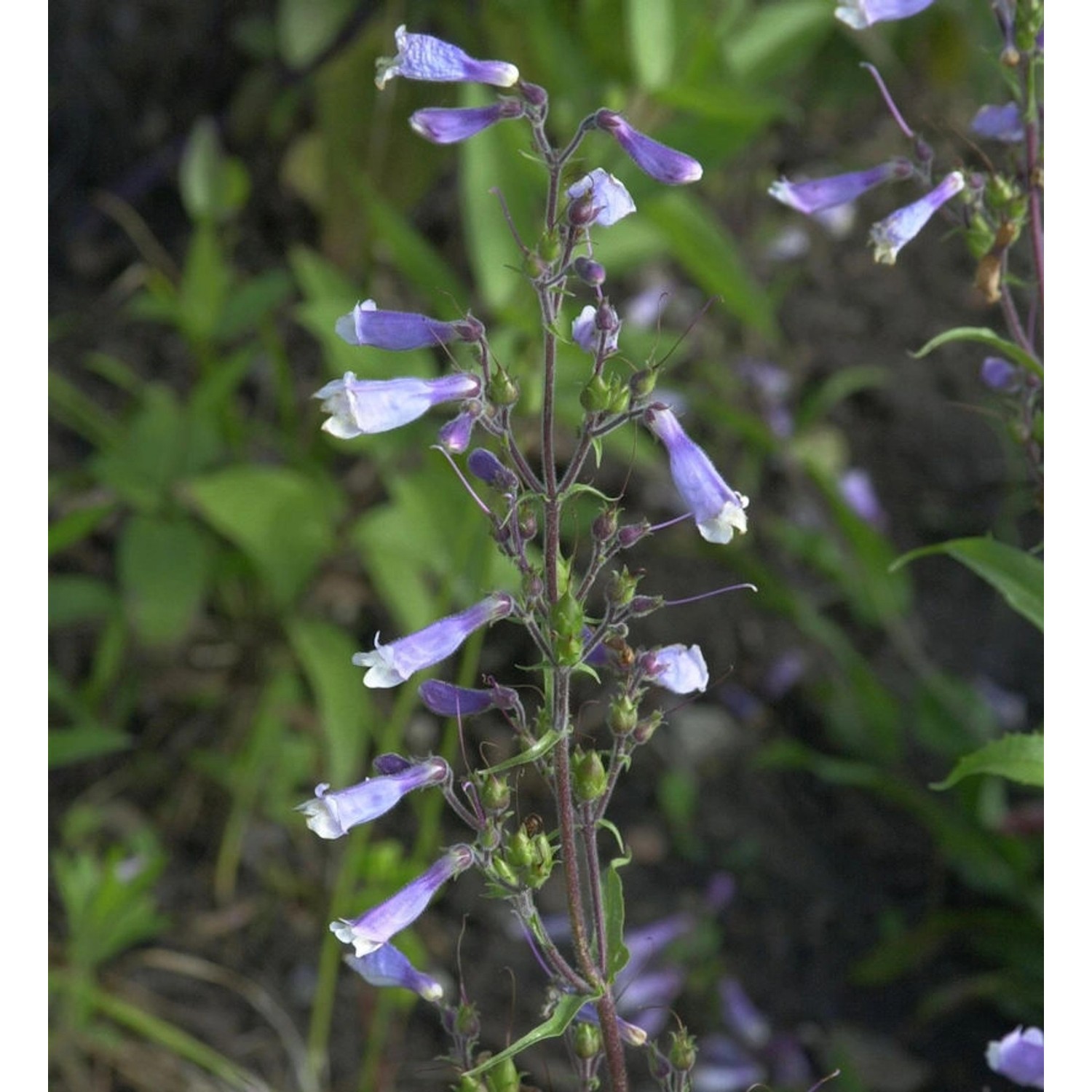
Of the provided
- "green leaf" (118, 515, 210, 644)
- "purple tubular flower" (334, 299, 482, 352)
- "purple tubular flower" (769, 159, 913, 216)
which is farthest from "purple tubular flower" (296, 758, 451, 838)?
"green leaf" (118, 515, 210, 644)

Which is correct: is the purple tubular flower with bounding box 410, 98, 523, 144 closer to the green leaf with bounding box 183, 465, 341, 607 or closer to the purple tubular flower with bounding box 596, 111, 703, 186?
the purple tubular flower with bounding box 596, 111, 703, 186

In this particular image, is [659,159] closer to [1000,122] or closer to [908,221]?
[908,221]

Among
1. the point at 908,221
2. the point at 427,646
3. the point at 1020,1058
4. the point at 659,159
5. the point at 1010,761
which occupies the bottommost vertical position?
the point at 1020,1058

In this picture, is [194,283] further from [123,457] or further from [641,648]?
[641,648]

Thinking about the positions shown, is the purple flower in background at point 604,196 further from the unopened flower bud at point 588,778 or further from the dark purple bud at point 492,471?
the unopened flower bud at point 588,778

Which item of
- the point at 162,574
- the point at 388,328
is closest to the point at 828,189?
the point at 388,328

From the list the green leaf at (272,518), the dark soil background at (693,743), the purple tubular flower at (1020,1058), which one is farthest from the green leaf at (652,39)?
the purple tubular flower at (1020,1058)
